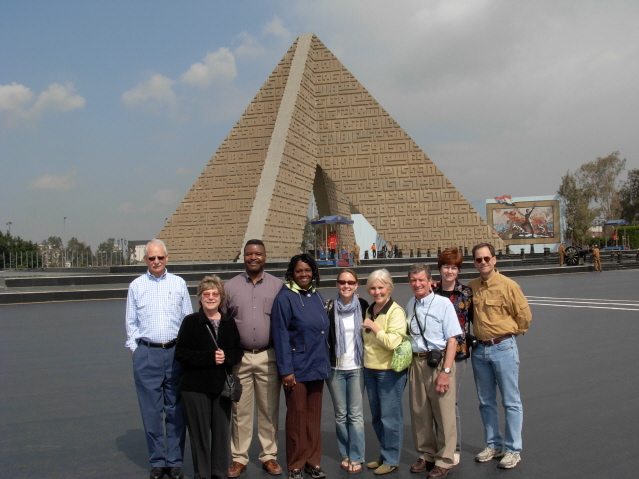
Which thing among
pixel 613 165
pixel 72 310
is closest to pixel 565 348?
pixel 72 310

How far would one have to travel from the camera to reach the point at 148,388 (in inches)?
120

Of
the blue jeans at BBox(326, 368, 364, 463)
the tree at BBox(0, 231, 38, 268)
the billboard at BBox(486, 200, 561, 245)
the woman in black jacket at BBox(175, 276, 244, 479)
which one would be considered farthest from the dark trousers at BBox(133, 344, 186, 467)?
the tree at BBox(0, 231, 38, 268)

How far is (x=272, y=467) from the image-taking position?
9.91 ft

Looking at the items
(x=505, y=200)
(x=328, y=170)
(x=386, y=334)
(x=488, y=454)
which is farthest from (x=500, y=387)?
(x=505, y=200)

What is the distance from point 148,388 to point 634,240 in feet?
153

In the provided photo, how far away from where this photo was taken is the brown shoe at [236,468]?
119 inches

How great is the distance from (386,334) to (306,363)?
17.8 inches

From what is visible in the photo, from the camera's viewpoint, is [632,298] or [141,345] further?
[632,298]

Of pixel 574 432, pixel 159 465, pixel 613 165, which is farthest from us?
pixel 613 165

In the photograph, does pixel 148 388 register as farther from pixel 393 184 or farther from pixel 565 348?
pixel 393 184

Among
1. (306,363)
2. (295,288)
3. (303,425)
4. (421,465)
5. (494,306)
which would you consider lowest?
(421,465)

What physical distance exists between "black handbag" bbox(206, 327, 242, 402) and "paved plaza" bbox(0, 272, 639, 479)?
1.50 feet

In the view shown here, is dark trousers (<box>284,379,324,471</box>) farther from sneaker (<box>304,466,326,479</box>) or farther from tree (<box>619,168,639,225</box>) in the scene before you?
tree (<box>619,168,639,225</box>)

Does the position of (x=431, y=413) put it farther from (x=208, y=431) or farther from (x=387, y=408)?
(x=208, y=431)
